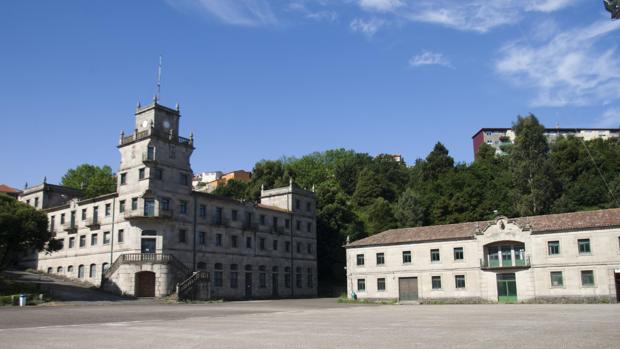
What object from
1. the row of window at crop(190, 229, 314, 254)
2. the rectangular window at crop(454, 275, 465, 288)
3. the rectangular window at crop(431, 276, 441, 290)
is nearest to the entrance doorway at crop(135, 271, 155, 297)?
the row of window at crop(190, 229, 314, 254)

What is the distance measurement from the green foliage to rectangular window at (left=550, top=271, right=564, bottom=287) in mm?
57775

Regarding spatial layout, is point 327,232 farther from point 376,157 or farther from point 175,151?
point 376,157

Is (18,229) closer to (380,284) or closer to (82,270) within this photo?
(82,270)

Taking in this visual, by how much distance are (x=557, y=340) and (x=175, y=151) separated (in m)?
47.3

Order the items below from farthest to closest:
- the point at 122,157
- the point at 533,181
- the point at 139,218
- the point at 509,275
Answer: the point at 533,181, the point at 122,157, the point at 139,218, the point at 509,275

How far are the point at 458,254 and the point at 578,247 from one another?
10.2 metres

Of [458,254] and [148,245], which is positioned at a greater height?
[148,245]

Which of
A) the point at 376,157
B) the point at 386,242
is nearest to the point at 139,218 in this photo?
the point at 386,242

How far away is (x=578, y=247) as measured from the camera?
44906 mm

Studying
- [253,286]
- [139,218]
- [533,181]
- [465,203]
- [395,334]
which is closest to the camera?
[395,334]

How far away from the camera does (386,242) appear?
55.6m

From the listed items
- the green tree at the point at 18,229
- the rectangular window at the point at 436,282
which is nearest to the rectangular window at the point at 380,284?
the rectangular window at the point at 436,282

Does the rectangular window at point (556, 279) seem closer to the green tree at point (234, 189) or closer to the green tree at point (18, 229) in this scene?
the green tree at point (18, 229)

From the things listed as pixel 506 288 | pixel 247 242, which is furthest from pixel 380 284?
pixel 247 242
